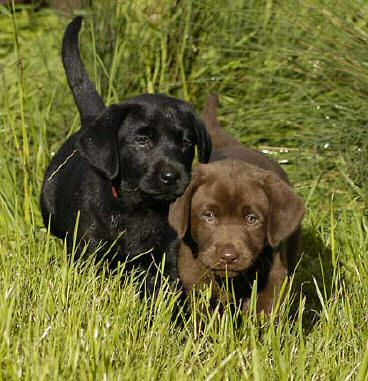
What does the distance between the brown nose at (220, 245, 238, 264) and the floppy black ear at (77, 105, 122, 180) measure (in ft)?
2.73

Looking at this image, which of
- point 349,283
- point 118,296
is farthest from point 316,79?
point 118,296

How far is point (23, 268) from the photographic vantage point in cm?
466

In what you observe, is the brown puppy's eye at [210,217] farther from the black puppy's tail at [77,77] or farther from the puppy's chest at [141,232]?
the black puppy's tail at [77,77]

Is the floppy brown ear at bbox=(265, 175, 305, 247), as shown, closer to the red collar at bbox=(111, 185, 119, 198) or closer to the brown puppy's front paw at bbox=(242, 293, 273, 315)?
the brown puppy's front paw at bbox=(242, 293, 273, 315)

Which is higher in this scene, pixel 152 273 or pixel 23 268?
pixel 23 268

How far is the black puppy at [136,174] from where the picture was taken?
5148mm

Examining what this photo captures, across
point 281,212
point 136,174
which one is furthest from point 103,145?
point 281,212

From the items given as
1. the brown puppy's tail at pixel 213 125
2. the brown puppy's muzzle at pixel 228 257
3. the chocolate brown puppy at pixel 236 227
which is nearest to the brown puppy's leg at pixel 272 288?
the chocolate brown puppy at pixel 236 227

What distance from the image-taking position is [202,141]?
17.9ft

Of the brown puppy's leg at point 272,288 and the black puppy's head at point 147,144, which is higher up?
the black puppy's head at point 147,144

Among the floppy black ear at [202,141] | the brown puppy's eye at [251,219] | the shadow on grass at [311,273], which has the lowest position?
the shadow on grass at [311,273]

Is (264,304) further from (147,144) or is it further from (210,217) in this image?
(147,144)

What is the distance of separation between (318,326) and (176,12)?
3.34 m

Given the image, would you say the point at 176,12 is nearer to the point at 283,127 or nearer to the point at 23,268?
the point at 283,127
